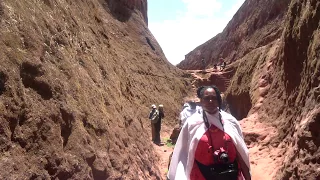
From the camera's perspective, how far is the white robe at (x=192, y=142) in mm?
2897

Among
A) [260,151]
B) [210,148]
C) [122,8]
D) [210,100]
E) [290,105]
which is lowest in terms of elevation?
[260,151]

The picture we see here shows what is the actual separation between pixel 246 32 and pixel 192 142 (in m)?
33.9

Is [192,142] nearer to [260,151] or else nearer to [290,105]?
[290,105]

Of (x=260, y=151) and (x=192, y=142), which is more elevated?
(x=192, y=142)

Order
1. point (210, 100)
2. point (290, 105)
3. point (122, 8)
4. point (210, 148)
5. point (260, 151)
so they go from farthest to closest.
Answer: point (122, 8)
point (260, 151)
point (290, 105)
point (210, 100)
point (210, 148)

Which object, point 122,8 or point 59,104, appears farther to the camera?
point 122,8

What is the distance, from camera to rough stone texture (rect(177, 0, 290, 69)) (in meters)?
29.4

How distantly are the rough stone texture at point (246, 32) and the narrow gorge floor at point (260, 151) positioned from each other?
1957 centimetres

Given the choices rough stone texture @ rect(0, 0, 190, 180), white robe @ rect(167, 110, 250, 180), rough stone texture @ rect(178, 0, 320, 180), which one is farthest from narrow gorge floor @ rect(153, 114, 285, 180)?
white robe @ rect(167, 110, 250, 180)

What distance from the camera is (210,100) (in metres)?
3.01

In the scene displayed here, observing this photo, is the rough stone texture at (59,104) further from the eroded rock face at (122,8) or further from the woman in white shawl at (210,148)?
the eroded rock face at (122,8)

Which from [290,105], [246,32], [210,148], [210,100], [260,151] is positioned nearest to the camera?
[210,148]

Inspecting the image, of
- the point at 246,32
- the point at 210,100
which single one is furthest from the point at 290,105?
the point at 246,32

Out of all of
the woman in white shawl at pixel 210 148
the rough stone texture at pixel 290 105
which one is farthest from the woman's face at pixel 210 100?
the rough stone texture at pixel 290 105
